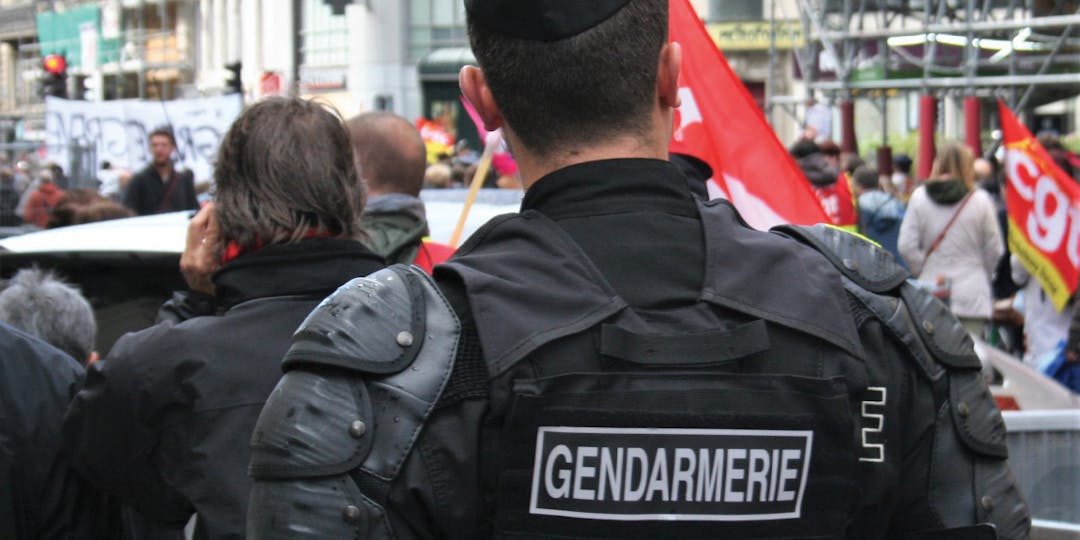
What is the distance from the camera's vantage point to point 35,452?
297 centimetres

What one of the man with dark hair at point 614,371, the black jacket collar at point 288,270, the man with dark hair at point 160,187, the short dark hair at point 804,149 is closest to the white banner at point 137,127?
the man with dark hair at point 160,187

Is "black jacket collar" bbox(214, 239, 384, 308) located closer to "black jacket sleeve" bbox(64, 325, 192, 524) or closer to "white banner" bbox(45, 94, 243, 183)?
"black jacket sleeve" bbox(64, 325, 192, 524)

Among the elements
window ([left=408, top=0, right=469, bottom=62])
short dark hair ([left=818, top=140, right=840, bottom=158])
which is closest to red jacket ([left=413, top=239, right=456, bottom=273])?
short dark hair ([left=818, top=140, right=840, bottom=158])

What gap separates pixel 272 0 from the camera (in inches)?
1960

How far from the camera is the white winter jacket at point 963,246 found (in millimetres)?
10070

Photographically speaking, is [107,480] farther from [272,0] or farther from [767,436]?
[272,0]

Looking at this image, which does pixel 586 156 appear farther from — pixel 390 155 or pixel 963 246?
pixel 963 246

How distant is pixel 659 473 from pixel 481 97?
488mm

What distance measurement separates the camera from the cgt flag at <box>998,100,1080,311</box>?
839 centimetres

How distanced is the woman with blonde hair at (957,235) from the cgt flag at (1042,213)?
1363 millimetres

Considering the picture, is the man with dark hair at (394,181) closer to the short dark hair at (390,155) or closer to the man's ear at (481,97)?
the short dark hair at (390,155)

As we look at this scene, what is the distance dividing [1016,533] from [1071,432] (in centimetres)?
300

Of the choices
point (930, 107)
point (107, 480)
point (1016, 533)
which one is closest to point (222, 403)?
point (107, 480)

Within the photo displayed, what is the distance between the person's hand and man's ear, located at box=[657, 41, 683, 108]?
157cm
